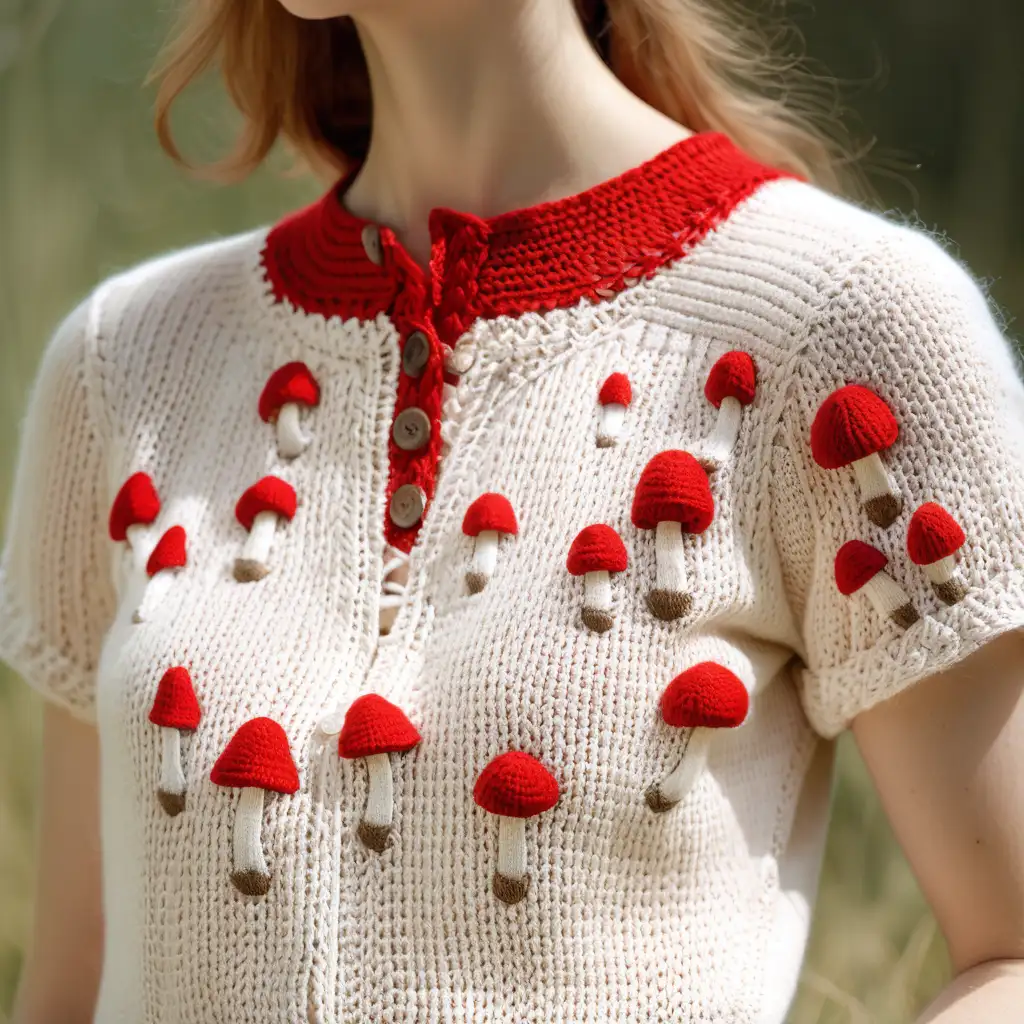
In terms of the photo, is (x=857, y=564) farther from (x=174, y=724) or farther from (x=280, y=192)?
A: (x=280, y=192)

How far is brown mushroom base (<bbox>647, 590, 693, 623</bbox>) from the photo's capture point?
84cm

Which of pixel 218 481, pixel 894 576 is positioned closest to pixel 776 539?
pixel 894 576

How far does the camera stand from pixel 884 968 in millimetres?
1724

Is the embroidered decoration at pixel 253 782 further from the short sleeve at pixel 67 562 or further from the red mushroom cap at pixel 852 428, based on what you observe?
the red mushroom cap at pixel 852 428

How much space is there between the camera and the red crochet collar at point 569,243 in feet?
3.07

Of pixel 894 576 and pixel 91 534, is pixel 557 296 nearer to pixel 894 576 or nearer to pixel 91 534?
pixel 894 576

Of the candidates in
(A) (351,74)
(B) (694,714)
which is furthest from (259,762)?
(A) (351,74)

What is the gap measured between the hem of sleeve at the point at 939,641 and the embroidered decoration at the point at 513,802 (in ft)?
0.67

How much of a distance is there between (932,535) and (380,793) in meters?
0.36

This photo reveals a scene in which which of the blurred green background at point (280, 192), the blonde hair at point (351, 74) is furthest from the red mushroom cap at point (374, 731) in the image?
the blurred green background at point (280, 192)

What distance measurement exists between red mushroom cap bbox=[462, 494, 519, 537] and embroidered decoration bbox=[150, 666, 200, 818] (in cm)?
21

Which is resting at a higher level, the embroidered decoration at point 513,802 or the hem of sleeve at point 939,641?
the hem of sleeve at point 939,641

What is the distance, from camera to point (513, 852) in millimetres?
815

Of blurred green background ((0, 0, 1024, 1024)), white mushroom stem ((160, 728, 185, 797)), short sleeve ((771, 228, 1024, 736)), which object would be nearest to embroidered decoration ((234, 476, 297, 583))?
white mushroom stem ((160, 728, 185, 797))
